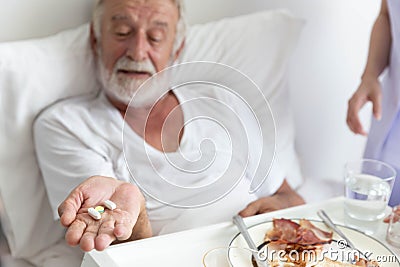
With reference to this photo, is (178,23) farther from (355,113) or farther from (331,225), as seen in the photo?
(331,225)

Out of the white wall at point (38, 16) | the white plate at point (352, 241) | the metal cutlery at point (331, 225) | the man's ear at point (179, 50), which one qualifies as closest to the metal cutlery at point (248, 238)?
the white plate at point (352, 241)

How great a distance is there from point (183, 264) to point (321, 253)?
24 centimetres

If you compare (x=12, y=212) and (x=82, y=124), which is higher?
(x=82, y=124)

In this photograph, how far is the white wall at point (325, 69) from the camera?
6.73 feet

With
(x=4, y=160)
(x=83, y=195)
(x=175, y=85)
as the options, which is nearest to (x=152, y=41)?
(x=175, y=85)

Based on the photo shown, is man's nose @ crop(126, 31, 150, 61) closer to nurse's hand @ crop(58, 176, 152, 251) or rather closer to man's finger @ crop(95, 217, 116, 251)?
nurse's hand @ crop(58, 176, 152, 251)

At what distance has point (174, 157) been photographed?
1.30 m

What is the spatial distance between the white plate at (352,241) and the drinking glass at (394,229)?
1.8 inches

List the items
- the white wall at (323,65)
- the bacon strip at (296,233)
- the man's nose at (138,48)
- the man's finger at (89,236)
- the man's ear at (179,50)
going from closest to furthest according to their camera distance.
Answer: the man's finger at (89,236), the bacon strip at (296,233), the man's nose at (138,48), the man's ear at (179,50), the white wall at (323,65)

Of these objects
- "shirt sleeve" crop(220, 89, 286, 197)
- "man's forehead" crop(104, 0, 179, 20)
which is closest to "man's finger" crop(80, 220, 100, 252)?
"shirt sleeve" crop(220, 89, 286, 197)

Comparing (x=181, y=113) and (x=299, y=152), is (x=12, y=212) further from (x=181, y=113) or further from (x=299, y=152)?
(x=299, y=152)

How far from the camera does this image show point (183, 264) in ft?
3.92

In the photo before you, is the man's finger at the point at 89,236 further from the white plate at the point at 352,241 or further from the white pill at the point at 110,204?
the white plate at the point at 352,241

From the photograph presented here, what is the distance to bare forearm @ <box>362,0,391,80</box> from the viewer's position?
1.70 m
